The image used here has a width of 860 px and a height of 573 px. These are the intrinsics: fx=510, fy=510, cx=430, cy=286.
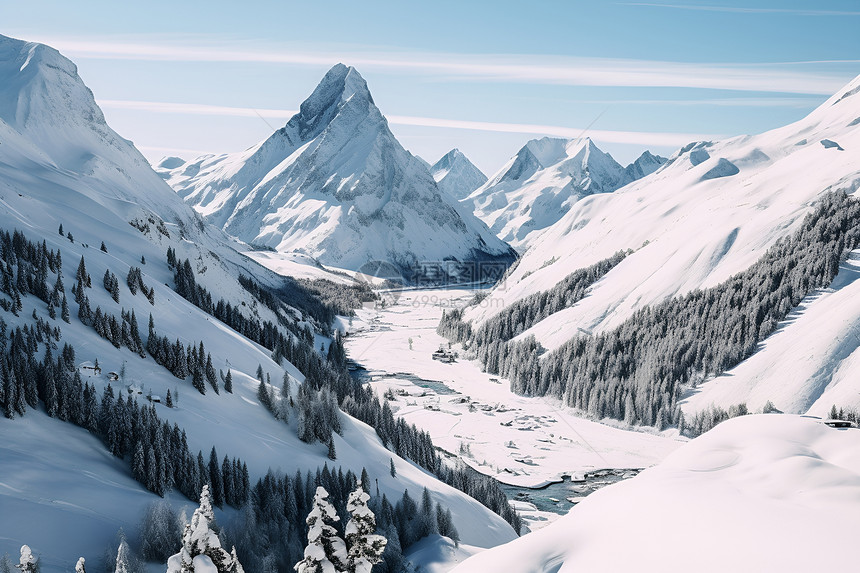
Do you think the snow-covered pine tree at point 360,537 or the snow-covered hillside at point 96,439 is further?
the snow-covered hillside at point 96,439

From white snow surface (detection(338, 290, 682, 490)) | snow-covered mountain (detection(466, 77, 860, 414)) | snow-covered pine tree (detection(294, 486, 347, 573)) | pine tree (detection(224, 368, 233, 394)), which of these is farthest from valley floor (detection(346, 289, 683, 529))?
snow-covered pine tree (detection(294, 486, 347, 573))

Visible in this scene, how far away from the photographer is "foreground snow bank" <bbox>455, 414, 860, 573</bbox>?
2391cm

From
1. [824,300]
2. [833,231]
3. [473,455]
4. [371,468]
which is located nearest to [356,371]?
[473,455]

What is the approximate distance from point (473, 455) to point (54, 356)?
7169 centimetres

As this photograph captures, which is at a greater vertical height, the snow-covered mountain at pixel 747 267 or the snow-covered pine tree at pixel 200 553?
the snow-covered mountain at pixel 747 267

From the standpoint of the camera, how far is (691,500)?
30109 mm

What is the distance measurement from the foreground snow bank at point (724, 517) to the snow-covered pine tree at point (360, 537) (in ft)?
27.3

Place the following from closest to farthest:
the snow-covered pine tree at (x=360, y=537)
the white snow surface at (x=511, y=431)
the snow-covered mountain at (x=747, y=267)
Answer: the snow-covered pine tree at (x=360, y=537), the snow-covered mountain at (x=747, y=267), the white snow surface at (x=511, y=431)

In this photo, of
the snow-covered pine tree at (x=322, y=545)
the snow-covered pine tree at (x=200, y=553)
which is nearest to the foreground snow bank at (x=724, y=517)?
the snow-covered pine tree at (x=322, y=545)

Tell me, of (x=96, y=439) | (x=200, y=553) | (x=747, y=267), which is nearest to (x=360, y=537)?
(x=200, y=553)

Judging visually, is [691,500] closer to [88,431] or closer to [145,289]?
[88,431]

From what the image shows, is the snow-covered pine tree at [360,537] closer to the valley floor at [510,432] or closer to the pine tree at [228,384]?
the pine tree at [228,384]

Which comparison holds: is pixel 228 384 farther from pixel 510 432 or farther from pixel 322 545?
pixel 510 432

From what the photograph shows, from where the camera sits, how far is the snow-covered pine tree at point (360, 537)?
25708 mm
